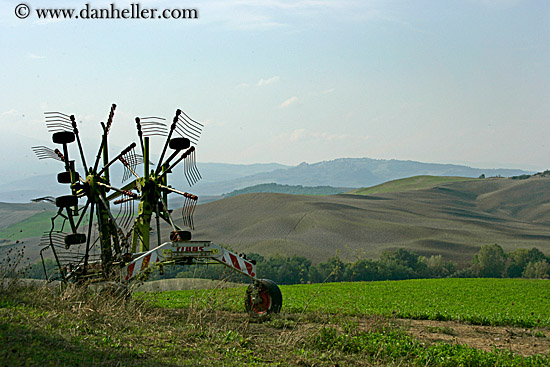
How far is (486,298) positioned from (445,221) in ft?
358

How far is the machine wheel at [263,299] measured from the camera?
12.0 meters

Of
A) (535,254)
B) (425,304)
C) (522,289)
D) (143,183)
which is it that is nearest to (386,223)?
(535,254)

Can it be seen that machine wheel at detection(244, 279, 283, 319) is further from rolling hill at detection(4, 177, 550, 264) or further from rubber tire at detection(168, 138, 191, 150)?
rolling hill at detection(4, 177, 550, 264)

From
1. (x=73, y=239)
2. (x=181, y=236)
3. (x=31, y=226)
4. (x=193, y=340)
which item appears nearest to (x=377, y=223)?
(x=31, y=226)

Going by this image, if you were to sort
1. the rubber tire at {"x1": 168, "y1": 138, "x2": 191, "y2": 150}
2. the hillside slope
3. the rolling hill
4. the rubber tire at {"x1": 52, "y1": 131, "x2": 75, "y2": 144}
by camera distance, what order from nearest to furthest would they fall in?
the rubber tire at {"x1": 168, "y1": 138, "x2": 191, "y2": 150} < the rubber tire at {"x1": 52, "y1": 131, "x2": 75, "y2": 144} < the rolling hill < the hillside slope

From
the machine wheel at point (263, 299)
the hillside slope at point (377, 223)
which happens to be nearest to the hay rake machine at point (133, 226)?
the machine wheel at point (263, 299)

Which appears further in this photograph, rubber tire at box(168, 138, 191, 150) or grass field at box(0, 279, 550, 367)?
rubber tire at box(168, 138, 191, 150)

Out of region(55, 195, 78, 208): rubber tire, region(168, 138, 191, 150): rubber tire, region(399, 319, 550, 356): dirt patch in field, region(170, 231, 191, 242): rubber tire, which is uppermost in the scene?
region(168, 138, 191, 150): rubber tire

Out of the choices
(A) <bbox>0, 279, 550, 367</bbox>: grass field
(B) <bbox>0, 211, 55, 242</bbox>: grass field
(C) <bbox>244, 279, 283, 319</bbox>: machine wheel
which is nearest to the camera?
(A) <bbox>0, 279, 550, 367</bbox>: grass field

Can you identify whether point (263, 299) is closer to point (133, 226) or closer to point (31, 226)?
point (133, 226)

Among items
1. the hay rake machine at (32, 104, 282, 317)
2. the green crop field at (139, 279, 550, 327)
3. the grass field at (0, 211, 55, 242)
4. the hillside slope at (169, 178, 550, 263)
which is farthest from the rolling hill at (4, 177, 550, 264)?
the hay rake machine at (32, 104, 282, 317)

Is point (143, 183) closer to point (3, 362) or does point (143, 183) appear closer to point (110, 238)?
point (110, 238)

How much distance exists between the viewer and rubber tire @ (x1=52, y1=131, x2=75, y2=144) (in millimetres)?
13812

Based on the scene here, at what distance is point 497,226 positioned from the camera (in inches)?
4870
